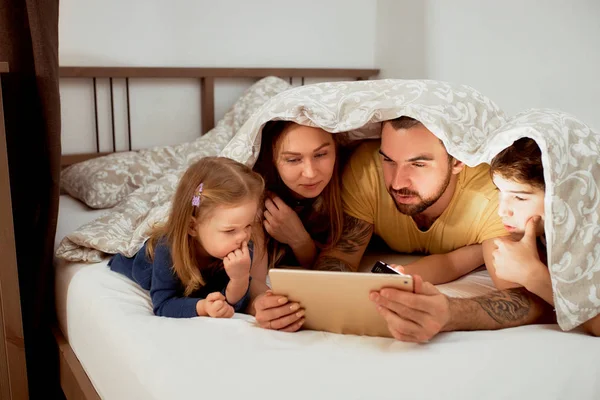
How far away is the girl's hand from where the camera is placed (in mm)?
1683

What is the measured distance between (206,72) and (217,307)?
5.82 feet

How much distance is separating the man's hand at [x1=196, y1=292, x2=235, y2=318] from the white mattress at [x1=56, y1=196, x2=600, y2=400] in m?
0.03

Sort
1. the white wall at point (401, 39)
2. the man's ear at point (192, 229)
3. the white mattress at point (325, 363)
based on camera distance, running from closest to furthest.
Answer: the white mattress at point (325, 363) < the man's ear at point (192, 229) < the white wall at point (401, 39)

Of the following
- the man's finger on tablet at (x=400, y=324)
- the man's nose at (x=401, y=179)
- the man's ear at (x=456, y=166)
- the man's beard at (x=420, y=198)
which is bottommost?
the man's finger on tablet at (x=400, y=324)

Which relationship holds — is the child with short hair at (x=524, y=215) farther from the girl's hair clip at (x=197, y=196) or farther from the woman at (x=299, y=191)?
the girl's hair clip at (x=197, y=196)

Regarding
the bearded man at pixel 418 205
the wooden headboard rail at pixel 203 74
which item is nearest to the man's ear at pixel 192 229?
the bearded man at pixel 418 205

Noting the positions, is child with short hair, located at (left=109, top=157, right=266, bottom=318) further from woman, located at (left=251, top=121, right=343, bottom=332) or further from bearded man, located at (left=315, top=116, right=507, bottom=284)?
bearded man, located at (left=315, top=116, right=507, bottom=284)

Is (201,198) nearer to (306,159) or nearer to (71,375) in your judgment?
(306,159)

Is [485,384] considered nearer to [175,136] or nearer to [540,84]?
[540,84]

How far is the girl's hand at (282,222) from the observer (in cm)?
168

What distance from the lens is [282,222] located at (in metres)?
1.69

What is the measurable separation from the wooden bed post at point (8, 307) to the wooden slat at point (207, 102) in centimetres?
132

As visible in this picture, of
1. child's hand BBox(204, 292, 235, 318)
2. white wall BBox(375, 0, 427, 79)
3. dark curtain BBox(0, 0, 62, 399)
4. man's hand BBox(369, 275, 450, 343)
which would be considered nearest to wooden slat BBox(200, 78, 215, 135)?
white wall BBox(375, 0, 427, 79)

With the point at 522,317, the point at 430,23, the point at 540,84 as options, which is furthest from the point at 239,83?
the point at 522,317
